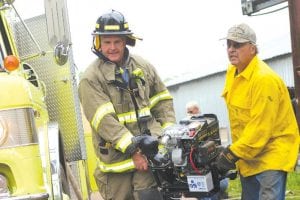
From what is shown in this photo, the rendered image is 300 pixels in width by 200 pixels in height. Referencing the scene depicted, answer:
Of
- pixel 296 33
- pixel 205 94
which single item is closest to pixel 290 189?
pixel 296 33

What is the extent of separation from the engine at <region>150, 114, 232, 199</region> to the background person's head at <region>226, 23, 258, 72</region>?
1.96 feet

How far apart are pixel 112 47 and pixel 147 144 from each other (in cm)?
94

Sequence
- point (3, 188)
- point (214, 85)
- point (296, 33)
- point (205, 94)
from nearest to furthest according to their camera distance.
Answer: point (3, 188) → point (296, 33) → point (214, 85) → point (205, 94)

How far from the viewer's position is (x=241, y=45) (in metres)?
4.68

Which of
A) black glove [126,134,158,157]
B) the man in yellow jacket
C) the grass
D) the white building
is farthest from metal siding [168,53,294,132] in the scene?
black glove [126,134,158,157]

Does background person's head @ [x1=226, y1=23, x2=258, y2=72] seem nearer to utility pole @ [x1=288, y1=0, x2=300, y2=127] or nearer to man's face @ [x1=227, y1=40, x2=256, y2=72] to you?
man's face @ [x1=227, y1=40, x2=256, y2=72]

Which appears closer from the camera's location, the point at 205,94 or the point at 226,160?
the point at 226,160

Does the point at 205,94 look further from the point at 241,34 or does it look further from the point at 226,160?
the point at 226,160

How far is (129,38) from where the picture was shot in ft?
15.9

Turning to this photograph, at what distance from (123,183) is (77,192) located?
4.35 ft

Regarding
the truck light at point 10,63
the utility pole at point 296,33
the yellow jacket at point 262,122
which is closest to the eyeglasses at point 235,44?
the yellow jacket at point 262,122

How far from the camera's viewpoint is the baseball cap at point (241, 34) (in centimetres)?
463

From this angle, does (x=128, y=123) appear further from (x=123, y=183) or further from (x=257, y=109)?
(x=257, y=109)

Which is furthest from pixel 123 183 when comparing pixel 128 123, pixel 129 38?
pixel 129 38
